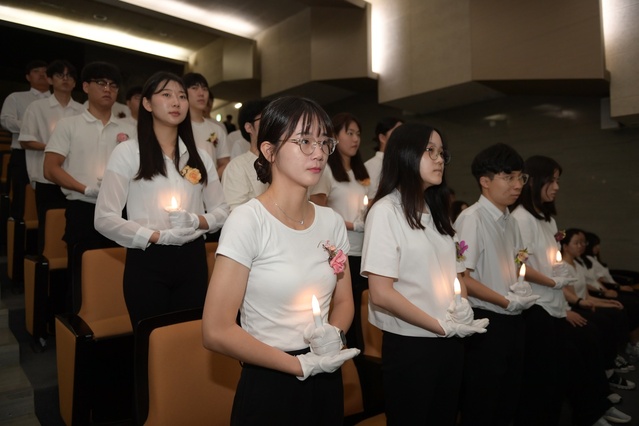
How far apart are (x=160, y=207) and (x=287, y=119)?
0.97 m

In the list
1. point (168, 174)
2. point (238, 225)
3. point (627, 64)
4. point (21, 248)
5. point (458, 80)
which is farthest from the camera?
point (458, 80)

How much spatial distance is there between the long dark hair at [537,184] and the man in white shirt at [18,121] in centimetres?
388

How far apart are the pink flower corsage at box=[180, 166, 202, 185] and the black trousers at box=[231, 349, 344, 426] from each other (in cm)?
106

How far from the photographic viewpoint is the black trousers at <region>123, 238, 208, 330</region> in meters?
1.78

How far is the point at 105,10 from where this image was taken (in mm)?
7297

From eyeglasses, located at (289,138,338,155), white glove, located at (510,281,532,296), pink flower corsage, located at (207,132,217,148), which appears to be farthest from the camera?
pink flower corsage, located at (207,132,217,148)

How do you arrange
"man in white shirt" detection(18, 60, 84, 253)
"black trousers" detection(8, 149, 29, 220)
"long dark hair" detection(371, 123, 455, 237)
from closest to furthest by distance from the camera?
"long dark hair" detection(371, 123, 455, 237) → "man in white shirt" detection(18, 60, 84, 253) → "black trousers" detection(8, 149, 29, 220)

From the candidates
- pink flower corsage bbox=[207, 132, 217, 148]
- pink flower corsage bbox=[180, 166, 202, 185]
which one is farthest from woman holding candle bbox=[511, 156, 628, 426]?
pink flower corsage bbox=[207, 132, 217, 148]

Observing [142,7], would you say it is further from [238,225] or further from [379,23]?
[238,225]

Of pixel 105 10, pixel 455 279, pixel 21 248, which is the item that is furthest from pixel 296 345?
pixel 105 10

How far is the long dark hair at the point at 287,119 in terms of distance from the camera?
121cm

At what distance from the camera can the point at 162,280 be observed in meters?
1.83

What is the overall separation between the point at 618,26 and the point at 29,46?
327 inches

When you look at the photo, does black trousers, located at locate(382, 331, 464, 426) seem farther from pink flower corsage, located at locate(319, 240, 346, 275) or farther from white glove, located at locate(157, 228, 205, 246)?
white glove, located at locate(157, 228, 205, 246)
